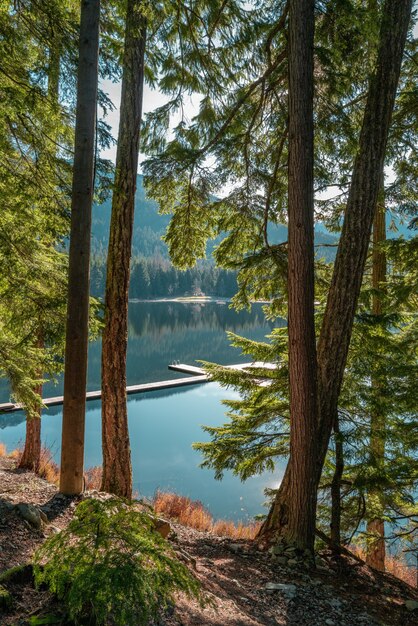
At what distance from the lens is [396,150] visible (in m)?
4.82

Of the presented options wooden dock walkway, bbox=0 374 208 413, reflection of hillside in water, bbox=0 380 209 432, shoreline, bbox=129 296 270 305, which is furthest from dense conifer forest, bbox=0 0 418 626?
shoreline, bbox=129 296 270 305

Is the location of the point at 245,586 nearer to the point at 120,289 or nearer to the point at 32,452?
the point at 120,289

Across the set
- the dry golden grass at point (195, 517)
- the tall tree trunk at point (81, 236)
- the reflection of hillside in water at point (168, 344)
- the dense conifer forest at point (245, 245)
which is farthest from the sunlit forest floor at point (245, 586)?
the reflection of hillside in water at point (168, 344)

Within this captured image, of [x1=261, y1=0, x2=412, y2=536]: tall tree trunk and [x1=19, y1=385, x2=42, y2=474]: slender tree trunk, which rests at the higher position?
[x1=261, y1=0, x2=412, y2=536]: tall tree trunk

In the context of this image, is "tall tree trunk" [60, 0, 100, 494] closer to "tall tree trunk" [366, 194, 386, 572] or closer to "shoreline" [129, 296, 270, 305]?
"tall tree trunk" [366, 194, 386, 572]

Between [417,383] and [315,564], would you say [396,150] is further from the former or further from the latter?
[315,564]

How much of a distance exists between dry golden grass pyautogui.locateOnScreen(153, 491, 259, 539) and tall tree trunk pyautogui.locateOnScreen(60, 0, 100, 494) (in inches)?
125

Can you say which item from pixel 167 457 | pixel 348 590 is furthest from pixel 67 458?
pixel 167 457

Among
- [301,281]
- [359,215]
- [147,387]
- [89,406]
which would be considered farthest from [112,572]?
[147,387]

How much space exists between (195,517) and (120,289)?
368 centimetres

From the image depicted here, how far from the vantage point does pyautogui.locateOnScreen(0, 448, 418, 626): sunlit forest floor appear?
1876 mm

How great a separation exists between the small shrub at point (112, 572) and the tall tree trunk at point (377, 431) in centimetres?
241

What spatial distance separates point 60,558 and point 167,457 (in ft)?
26.5

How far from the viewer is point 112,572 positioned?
4.20 feet
